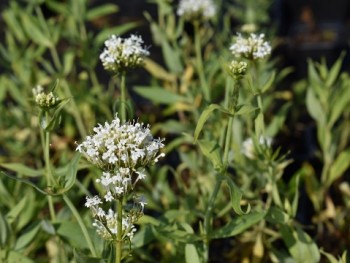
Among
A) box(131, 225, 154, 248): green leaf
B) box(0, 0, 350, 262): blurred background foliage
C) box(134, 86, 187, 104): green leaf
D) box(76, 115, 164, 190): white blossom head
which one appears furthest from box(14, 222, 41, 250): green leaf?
box(134, 86, 187, 104): green leaf

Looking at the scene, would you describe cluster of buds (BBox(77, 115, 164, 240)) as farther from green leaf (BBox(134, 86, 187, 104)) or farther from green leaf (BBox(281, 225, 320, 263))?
green leaf (BBox(134, 86, 187, 104))

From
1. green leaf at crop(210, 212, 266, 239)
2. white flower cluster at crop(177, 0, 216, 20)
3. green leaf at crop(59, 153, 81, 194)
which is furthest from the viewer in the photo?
white flower cluster at crop(177, 0, 216, 20)

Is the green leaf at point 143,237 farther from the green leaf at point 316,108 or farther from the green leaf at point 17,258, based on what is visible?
the green leaf at point 316,108

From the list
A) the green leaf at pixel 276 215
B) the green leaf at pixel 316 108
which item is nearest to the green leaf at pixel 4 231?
the green leaf at pixel 276 215

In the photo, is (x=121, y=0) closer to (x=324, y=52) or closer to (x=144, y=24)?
(x=144, y=24)

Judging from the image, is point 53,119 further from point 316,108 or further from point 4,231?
point 316,108
